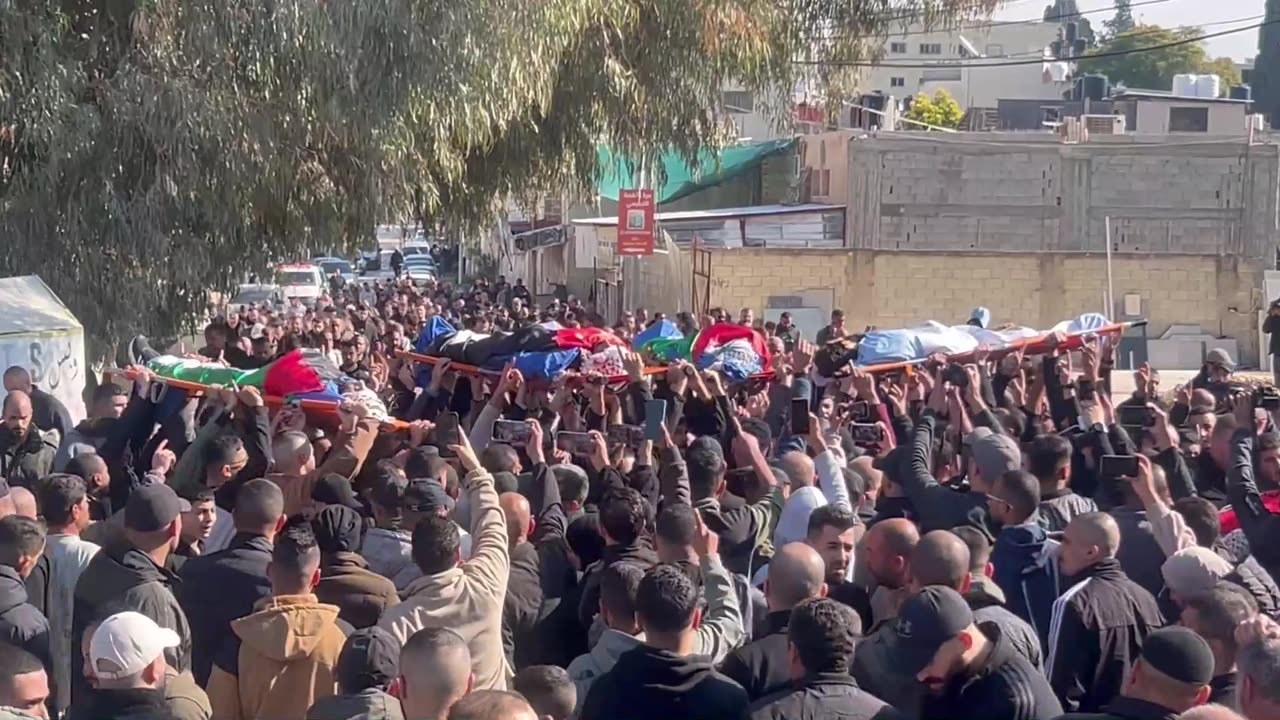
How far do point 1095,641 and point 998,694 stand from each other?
3.24 feet

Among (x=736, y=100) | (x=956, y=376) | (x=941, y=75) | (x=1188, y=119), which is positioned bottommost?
(x=956, y=376)

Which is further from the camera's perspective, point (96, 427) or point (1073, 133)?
point (1073, 133)

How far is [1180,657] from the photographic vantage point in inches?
163

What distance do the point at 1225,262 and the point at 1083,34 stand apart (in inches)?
1654

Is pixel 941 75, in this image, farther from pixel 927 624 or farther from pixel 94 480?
pixel 927 624

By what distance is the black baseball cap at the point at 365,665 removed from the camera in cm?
436

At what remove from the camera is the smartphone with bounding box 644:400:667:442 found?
8.46 meters

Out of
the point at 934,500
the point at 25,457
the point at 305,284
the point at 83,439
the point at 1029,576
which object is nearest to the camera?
the point at 1029,576

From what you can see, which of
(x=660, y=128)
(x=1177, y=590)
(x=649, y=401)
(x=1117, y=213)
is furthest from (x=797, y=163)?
(x=1177, y=590)

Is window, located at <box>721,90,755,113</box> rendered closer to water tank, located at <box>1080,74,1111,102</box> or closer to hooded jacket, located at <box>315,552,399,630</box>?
hooded jacket, located at <box>315,552,399,630</box>

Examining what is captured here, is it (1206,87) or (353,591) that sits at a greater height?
(1206,87)

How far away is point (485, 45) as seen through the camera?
11.4 m

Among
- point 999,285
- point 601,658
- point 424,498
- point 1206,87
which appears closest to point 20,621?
point 424,498

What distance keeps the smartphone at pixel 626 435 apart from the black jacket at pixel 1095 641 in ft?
11.5
